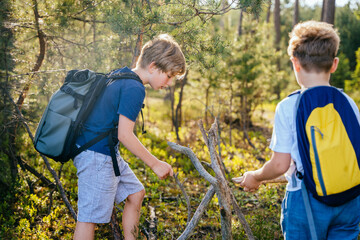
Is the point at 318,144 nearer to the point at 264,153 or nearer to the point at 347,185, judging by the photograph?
the point at 347,185

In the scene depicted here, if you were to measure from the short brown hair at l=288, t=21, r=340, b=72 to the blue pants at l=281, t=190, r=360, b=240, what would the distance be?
26.4 inches

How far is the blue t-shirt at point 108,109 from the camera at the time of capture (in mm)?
2111

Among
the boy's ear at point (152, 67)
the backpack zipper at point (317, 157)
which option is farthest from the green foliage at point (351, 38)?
the backpack zipper at point (317, 157)

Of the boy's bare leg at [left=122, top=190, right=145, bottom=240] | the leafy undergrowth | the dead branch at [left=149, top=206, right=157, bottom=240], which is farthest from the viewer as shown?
the leafy undergrowth

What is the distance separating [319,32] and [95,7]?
3.15 m

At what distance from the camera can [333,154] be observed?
60.4 inches

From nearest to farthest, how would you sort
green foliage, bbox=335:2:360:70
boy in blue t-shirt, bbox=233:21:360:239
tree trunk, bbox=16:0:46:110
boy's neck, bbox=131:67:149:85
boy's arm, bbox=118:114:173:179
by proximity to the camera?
boy in blue t-shirt, bbox=233:21:360:239 → boy's arm, bbox=118:114:173:179 → boy's neck, bbox=131:67:149:85 → tree trunk, bbox=16:0:46:110 → green foliage, bbox=335:2:360:70

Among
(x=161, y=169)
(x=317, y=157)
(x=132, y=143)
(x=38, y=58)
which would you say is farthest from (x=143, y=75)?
(x=38, y=58)

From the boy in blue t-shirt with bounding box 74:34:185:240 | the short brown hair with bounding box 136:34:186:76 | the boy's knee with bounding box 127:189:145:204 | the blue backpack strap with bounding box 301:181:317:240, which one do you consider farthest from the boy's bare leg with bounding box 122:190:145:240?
the blue backpack strap with bounding box 301:181:317:240

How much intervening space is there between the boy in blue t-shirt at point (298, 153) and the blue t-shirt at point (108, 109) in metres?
0.92

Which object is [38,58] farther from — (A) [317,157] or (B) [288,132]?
(A) [317,157]

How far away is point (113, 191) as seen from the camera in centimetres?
235

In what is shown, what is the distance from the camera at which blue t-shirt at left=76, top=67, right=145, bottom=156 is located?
83.1 inches

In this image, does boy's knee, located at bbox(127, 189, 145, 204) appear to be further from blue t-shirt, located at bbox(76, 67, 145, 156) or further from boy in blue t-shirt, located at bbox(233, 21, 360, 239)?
boy in blue t-shirt, located at bbox(233, 21, 360, 239)
